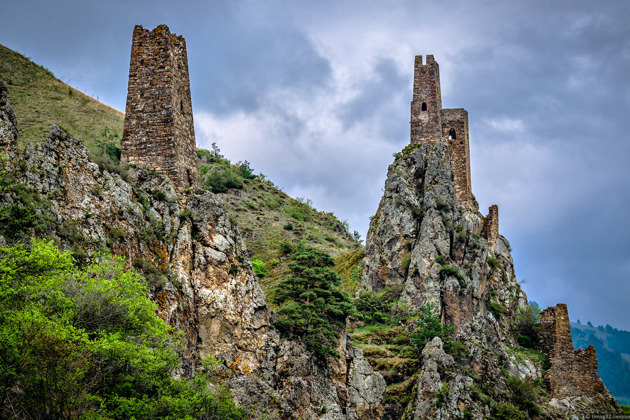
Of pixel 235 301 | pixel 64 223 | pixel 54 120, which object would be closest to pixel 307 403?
pixel 235 301

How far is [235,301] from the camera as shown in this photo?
90.8 feet

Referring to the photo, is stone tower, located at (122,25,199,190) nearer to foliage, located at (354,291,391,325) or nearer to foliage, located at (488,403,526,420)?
foliage, located at (354,291,391,325)

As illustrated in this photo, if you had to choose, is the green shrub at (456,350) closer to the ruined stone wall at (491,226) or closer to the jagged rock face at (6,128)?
the ruined stone wall at (491,226)

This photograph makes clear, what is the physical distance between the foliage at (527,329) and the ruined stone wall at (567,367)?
120 cm

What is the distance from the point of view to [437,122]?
56.2m

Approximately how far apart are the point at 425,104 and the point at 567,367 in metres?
25.3

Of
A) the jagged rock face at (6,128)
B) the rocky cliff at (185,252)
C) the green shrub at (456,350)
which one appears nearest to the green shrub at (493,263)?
the green shrub at (456,350)

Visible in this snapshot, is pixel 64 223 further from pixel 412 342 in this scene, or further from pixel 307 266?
pixel 412 342

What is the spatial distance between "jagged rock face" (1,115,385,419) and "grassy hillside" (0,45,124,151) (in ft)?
96.9

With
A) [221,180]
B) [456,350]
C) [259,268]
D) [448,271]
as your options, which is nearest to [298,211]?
[221,180]

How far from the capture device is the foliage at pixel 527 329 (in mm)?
50406

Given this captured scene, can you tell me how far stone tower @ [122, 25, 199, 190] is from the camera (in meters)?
29.8

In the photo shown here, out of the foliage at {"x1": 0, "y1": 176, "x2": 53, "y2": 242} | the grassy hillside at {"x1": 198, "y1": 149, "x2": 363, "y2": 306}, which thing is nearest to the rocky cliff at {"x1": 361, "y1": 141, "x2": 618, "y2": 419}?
the grassy hillside at {"x1": 198, "y1": 149, "x2": 363, "y2": 306}

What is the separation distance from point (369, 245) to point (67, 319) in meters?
35.4
